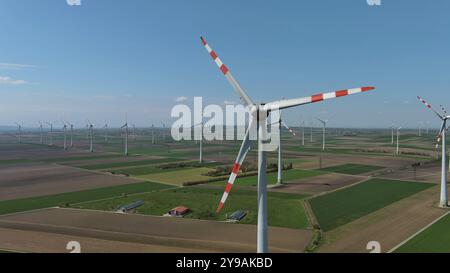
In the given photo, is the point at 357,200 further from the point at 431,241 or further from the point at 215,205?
the point at 215,205

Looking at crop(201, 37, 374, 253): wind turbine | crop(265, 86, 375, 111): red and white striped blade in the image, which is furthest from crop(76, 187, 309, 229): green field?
crop(265, 86, 375, 111): red and white striped blade

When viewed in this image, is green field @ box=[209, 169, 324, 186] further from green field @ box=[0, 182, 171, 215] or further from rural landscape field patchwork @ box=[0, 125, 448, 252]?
green field @ box=[0, 182, 171, 215]

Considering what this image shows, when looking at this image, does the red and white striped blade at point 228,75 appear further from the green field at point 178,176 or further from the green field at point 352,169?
the green field at point 352,169

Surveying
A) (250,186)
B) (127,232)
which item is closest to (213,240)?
(127,232)

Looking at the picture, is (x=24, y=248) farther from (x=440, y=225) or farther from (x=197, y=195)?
(x=440, y=225)

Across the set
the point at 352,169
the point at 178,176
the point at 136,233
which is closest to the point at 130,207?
the point at 136,233

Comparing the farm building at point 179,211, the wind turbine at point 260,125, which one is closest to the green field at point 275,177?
the farm building at point 179,211
